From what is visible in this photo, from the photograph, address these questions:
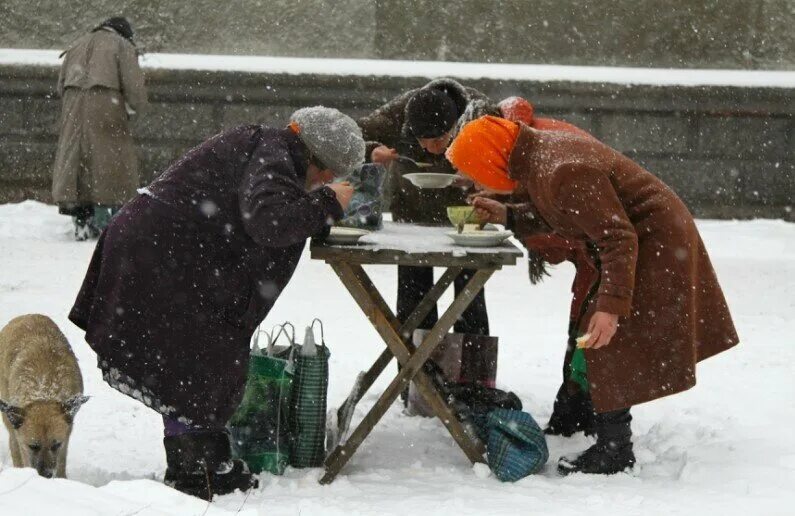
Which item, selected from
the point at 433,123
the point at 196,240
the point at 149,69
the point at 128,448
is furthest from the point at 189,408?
the point at 149,69

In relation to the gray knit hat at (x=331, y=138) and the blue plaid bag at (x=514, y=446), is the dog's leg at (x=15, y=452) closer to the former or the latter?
the gray knit hat at (x=331, y=138)

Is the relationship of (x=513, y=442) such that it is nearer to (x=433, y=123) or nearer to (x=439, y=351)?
(x=439, y=351)

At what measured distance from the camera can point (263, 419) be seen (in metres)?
4.18

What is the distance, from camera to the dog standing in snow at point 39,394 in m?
3.80

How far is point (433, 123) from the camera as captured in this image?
4.92m

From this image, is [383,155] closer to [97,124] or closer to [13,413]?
[13,413]

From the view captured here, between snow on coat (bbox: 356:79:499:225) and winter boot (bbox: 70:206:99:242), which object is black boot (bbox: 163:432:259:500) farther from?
winter boot (bbox: 70:206:99:242)

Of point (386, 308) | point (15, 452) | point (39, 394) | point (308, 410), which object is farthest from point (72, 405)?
point (386, 308)

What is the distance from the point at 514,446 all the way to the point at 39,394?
1.94m

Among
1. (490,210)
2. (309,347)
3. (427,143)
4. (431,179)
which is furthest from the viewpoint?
(427,143)

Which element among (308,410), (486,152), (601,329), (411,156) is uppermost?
(486,152)

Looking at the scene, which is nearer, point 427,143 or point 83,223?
point 427,143

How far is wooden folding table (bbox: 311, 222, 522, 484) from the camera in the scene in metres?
3.94

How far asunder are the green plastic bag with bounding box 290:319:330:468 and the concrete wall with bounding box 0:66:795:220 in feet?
22.2
